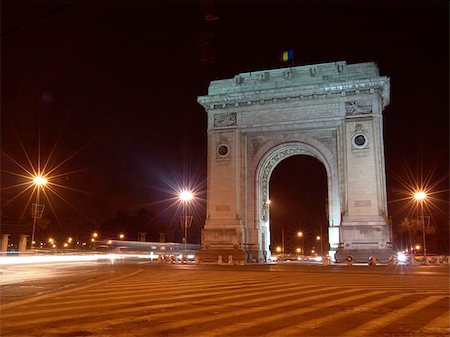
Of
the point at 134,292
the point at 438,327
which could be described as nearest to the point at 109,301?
the point at 134,292

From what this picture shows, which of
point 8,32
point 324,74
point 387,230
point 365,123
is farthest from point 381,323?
point 324,74

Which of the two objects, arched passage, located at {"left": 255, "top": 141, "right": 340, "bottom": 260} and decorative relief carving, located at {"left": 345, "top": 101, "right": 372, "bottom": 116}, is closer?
decorative relief carving, located at {"left": 345, "top": 101, "right": 372, "bottom": 116}

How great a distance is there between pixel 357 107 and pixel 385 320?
3032 cm

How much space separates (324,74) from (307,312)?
3191 cm

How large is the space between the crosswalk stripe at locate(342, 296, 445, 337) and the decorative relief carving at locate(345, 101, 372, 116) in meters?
26.9

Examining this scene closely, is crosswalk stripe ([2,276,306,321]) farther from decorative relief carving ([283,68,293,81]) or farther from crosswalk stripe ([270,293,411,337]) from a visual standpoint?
decorative relief carving ([283,68,293,81])

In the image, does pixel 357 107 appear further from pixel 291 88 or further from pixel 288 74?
pixel 288 74

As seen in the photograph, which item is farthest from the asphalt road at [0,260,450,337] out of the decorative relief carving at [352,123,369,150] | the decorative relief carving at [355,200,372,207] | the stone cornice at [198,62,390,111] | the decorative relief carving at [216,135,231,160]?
Result: the decorative relief carving at [216,135,231,160]

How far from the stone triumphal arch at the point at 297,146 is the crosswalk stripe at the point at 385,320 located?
23.9 metres

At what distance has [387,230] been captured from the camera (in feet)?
113

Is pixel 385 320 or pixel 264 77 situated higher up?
pixel 264 77

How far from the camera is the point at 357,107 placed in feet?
121

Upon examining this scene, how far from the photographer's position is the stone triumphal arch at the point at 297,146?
3584cm

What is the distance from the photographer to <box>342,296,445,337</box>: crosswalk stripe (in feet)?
24.9
